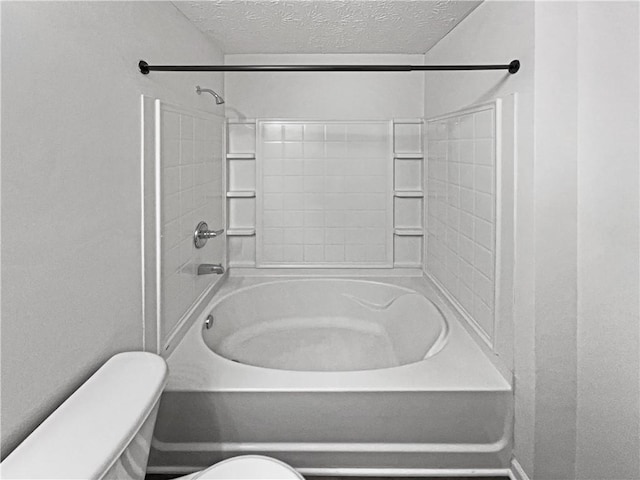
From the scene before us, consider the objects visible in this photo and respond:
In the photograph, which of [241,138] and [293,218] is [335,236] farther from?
[241,138]

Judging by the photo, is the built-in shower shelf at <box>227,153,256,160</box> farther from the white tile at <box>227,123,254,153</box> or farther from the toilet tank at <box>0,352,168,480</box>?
the toilet tank at <box>0,352,168,480</box>

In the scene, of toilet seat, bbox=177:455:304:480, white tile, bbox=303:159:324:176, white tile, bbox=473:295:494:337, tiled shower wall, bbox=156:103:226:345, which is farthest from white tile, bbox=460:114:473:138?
toilet seat, bbox=177:455:304:480

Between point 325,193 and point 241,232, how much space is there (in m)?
0.67

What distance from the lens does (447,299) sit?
2.96 meters

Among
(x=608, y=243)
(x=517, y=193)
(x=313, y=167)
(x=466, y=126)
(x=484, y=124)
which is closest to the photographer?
(x=608, y=243)

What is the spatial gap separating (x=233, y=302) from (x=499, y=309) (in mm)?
1681

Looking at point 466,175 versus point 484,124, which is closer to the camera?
point 484,124

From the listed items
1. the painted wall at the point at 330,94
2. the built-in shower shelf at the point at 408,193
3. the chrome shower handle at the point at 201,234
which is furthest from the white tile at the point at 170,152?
the built-in shower shelf at the point at 408,193

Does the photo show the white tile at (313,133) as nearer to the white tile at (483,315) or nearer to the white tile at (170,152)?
the white tile at (170,152)

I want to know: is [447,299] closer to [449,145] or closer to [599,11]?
[449,145]

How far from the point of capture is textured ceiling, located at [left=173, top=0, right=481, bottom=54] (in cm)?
238

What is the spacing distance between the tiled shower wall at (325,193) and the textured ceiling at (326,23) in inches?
20.7

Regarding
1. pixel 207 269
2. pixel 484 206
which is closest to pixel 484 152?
pixel 484 206

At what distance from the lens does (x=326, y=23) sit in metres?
2.70
